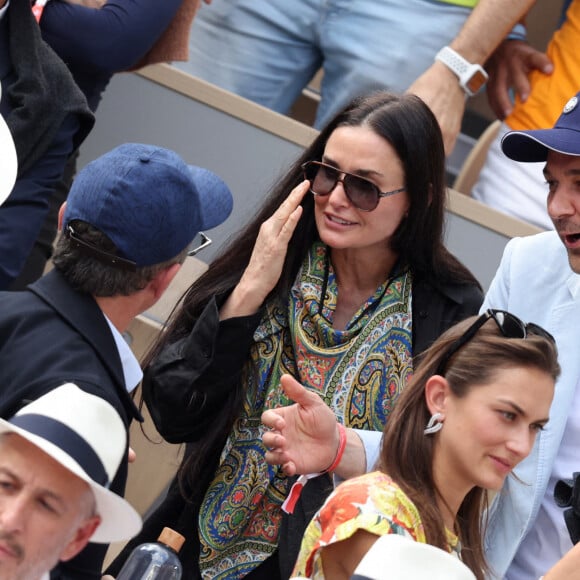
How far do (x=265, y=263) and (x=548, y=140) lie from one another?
679 mm

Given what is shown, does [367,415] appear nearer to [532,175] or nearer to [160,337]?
[160,337]

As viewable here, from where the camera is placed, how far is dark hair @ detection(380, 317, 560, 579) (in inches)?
93.7

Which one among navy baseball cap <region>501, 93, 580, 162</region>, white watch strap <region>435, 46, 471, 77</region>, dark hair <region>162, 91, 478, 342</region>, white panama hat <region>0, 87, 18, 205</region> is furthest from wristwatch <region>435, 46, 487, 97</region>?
white panama hat <region>0, 87, 18, 205</region>

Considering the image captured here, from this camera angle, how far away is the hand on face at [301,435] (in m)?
2.47

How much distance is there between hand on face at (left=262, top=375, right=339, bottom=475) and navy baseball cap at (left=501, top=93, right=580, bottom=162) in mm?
764

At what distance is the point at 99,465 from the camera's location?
1809mm

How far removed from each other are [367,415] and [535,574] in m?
0.50

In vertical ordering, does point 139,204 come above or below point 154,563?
above

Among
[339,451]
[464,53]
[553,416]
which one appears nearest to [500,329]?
[553,416]

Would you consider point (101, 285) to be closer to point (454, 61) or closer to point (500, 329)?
point (500, 329)

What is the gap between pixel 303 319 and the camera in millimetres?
2912

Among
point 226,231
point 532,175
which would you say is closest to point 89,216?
point 226,231

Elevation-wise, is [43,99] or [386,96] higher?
[386,96]

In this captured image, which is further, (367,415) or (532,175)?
(532,175)
